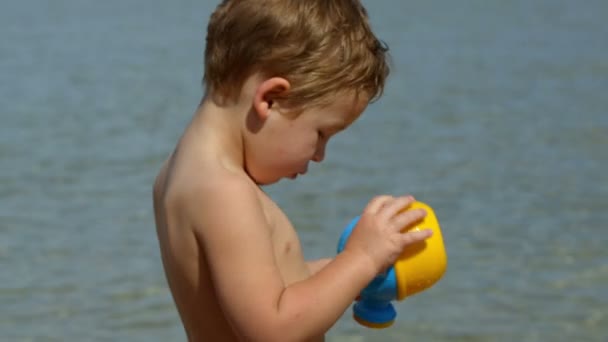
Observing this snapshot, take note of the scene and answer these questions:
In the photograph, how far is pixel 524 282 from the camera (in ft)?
17.1

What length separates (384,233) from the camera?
2.54m

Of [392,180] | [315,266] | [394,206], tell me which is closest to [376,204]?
[394,206]

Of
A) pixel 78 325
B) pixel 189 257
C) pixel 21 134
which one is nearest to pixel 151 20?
pixel 21 134

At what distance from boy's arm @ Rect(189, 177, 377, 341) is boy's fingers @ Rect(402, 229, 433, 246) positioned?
0.23 m

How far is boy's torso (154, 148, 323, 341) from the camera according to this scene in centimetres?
250

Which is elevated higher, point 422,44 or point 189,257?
point 422,44

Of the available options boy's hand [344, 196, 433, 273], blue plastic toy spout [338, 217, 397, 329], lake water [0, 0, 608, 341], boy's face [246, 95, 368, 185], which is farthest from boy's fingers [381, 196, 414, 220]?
lake water [0, 0, 608, 341]

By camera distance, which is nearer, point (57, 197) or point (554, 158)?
point (57, 197)

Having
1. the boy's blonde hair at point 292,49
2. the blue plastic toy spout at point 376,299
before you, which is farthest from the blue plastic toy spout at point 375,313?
the boy's blonde hair at point 292,49

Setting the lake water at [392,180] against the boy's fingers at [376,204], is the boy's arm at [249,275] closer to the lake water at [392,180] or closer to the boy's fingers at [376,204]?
the boy's fingers at [376,204]

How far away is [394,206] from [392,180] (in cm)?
420

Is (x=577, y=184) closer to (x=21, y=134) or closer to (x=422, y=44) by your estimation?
(x=21, y=134)

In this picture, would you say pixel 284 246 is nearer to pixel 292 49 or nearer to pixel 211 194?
pixel 211 194

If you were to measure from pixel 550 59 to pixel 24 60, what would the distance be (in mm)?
5516
